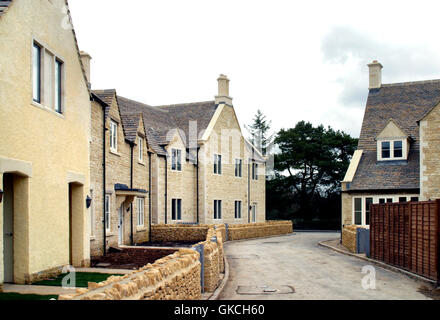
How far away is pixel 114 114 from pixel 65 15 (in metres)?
7.16

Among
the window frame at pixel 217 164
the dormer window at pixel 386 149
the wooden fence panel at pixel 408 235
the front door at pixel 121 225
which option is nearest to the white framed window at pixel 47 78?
the front door at pixel 121 225

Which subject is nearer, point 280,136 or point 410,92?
point 410,92

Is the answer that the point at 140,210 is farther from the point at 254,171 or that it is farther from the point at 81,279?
the point at 254,171

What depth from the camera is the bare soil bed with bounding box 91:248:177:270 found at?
56.7 feet

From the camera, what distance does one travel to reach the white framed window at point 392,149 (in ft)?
97.9

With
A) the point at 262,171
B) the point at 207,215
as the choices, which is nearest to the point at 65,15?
the point at 207,215

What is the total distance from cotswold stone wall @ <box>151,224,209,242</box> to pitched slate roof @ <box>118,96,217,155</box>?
4.87 metres

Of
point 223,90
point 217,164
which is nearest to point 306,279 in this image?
point 217,164

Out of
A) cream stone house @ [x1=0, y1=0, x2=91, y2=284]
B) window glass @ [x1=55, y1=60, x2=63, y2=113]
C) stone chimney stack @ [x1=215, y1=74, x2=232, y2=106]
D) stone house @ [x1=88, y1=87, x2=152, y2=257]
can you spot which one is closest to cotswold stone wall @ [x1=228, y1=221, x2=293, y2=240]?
stone house @ [x1=88, y1=87, x2=152, y2=257]

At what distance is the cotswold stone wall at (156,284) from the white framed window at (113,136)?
10.8m

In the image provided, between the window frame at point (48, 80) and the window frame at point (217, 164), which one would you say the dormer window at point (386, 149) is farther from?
the window frame at point (48, 80)

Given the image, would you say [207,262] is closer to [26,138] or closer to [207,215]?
[26,138]

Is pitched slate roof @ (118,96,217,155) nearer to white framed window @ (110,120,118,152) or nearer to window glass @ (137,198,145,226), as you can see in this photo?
window glass @ (137,198,145,226)
